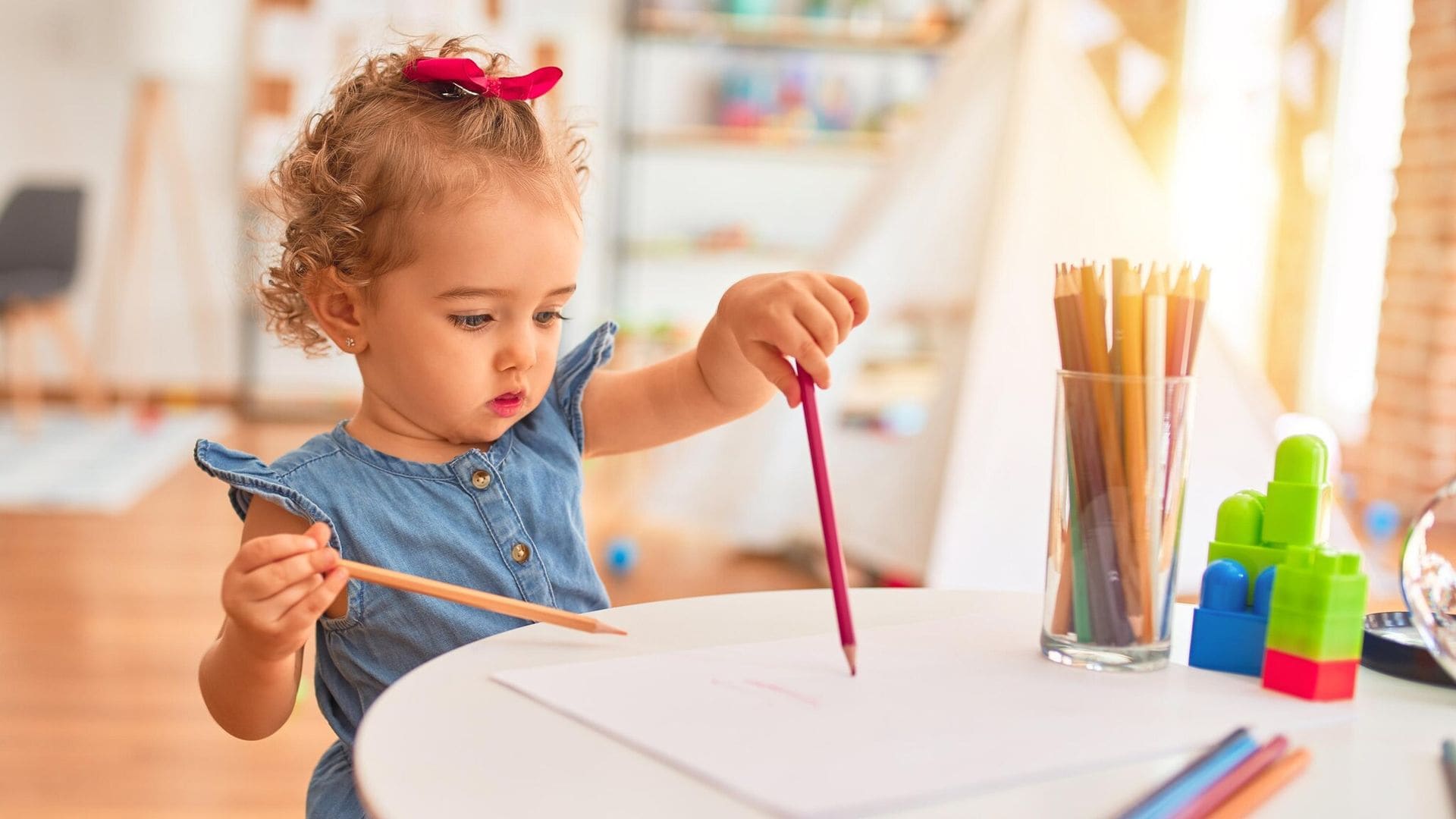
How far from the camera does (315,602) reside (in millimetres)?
581

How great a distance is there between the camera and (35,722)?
166 cm

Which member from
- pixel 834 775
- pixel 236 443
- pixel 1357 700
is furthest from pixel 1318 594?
pixel 236 443

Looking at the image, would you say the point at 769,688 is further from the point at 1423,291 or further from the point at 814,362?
the point at 1423,291

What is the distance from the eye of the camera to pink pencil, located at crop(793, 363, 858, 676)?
0.55m

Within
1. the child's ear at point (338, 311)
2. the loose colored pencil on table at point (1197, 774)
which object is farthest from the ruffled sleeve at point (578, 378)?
the loose colored pencil on table at point (1197, 774)

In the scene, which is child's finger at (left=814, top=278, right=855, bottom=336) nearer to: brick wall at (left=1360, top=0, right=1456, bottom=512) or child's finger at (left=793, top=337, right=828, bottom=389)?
child's finger at (left=793, top=337, right=828, bottom=389)

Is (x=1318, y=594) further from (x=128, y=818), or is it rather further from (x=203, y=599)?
(x=203, y=599)

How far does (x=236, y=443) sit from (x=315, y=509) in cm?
321

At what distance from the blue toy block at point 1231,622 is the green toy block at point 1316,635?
0.02m

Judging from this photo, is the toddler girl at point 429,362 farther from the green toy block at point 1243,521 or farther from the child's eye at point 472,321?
the green toy block at point 1243,521

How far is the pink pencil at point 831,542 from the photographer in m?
0.55

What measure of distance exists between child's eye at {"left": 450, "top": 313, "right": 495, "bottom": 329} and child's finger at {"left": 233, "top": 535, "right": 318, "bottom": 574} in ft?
0.72

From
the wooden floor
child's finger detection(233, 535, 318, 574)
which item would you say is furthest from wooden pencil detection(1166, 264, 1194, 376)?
the wooden floor

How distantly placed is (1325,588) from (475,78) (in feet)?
1.78
